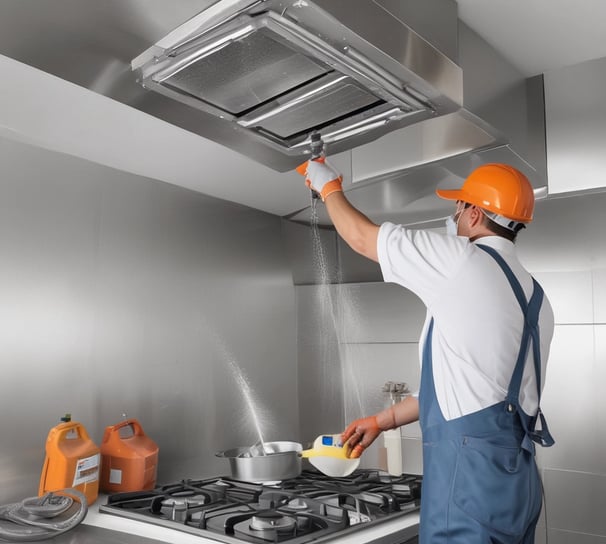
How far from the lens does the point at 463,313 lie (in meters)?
1.02

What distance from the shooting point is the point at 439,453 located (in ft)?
3.37

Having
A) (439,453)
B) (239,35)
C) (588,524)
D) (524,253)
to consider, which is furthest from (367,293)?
(239,35)

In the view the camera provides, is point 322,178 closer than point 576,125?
Yes

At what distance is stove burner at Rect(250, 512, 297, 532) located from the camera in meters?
1.13

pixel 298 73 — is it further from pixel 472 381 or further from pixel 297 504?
pixel 297 504

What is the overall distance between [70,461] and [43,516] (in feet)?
0.55

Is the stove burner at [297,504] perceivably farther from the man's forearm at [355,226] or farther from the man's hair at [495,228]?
the man's hair at [495,228]

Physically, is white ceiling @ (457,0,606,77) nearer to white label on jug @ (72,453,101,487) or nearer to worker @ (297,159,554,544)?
worker @ (297,159,554,544)

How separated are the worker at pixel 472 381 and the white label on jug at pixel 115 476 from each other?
755mm

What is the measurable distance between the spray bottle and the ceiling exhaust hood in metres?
0.01

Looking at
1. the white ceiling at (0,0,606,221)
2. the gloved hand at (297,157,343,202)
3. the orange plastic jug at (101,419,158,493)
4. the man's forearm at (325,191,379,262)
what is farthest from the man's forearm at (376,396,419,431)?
the white ceiling at (0,0,606,221)

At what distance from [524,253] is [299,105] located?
0.94 metres

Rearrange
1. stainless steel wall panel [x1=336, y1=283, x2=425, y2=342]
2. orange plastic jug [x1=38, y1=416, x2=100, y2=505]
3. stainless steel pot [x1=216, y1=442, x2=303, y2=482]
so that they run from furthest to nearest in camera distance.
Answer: stainless steel wall panel [x1=336, y1=283, x2=425, y2=342]
stainless steel pot [x1=216, y1=442, x2=303, y2=482]
orange plastic jug [x1=38, y1=416, x2=100, y2=505]

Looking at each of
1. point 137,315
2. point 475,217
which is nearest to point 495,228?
point 475,217
